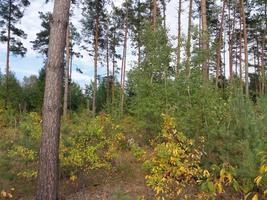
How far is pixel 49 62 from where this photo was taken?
19.3ft

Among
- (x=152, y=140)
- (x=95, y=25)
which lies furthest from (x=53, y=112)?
(x=95, y=25)

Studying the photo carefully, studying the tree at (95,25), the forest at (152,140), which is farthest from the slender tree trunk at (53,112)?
the tree at (95,25)

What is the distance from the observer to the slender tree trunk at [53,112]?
5.68m

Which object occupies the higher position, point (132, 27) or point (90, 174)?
point (132, 27)

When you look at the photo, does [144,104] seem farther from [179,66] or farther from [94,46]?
[94,46]

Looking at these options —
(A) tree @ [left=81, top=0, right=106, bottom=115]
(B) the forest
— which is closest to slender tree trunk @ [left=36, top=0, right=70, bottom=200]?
(B) the forest

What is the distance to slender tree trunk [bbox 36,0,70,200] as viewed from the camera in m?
5.68

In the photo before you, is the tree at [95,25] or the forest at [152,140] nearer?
the forest at [152,140]

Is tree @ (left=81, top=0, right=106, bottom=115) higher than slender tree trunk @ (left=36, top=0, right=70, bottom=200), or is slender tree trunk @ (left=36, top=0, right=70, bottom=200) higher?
tree @ (left=81, top=0, right=106, bottom=115)

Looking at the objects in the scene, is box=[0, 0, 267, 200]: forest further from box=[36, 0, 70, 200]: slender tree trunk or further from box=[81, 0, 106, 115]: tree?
box=[81, 0, 106, 115]: tree

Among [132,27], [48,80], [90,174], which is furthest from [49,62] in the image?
[132,27]

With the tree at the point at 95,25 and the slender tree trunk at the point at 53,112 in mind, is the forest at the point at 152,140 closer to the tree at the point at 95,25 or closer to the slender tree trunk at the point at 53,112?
the slender tree trunk at the point at 53,112

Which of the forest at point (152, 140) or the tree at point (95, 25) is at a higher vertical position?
the tree at point (95, 25)

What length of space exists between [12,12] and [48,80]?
20.7 meters
